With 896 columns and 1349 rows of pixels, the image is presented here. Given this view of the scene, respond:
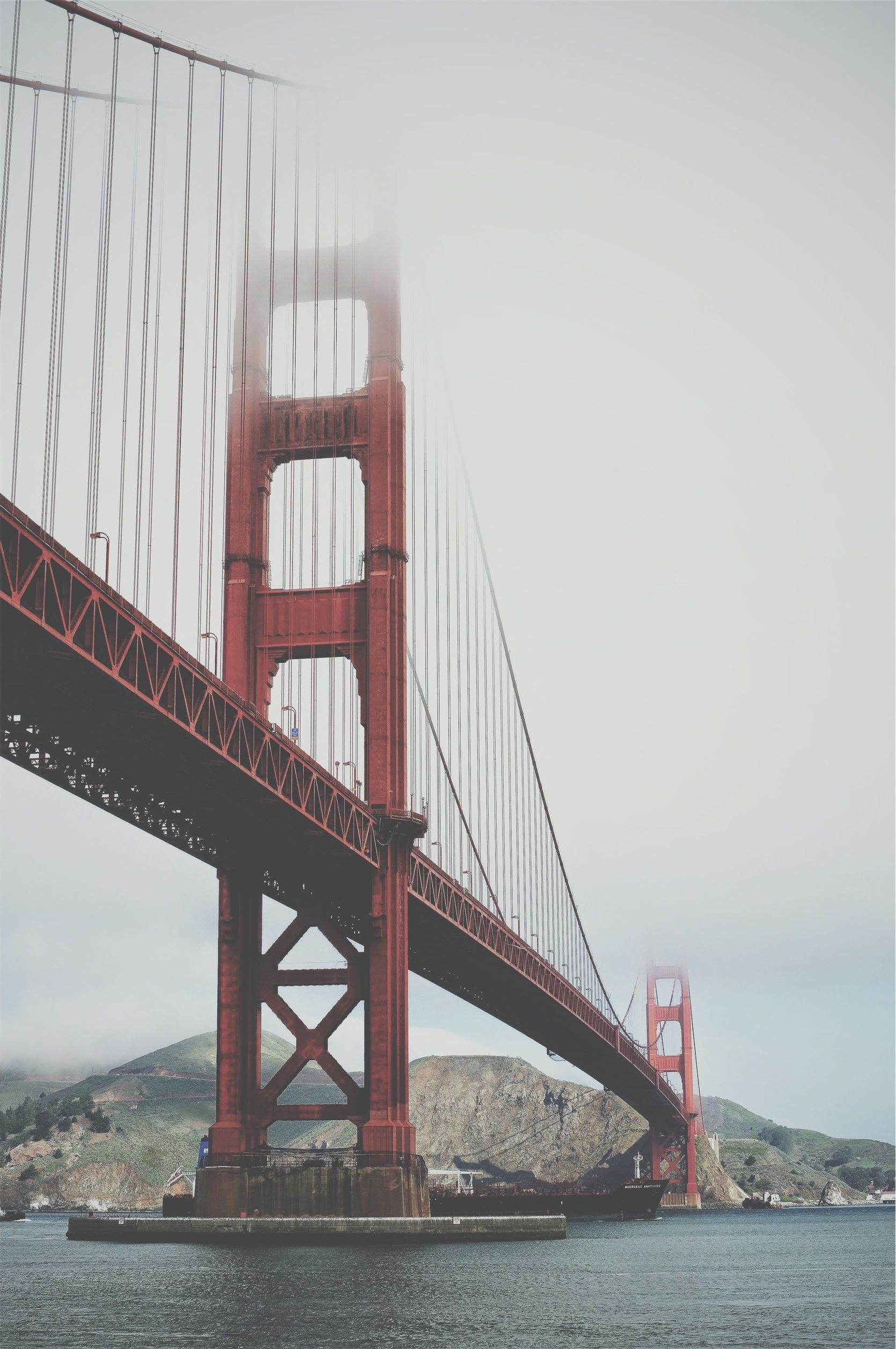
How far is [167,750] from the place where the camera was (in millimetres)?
34562

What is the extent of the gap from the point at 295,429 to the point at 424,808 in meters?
11.0

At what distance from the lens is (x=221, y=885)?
4419 cm

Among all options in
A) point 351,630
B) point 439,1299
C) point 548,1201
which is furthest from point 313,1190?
point 548,1201

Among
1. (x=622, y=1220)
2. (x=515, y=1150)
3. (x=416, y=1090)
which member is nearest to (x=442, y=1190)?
(x=622, y=1220)

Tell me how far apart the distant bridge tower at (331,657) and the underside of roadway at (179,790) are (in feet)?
1.47

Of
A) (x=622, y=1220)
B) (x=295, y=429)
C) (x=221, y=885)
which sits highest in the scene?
(x=295, y=429)

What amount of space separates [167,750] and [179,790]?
139 inches

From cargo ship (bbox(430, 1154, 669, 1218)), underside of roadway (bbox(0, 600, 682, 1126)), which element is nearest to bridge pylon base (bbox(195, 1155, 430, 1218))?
underside of roadway (bbox(0, 600, 682, 1126))

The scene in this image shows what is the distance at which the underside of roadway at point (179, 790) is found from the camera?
29422 mm

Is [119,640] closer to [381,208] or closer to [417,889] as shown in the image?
[417,889]

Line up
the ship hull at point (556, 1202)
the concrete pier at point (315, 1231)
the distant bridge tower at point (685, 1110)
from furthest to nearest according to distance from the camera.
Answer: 1. the distant bridge tower at point (685, 1110)
2. the ship hull at point (556, 1202)
3. the concrete pier at point (315, 1231)

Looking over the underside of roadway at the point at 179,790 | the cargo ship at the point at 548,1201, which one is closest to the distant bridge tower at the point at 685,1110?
the cargo ship at the point at 548,1201

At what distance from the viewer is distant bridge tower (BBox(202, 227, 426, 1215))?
43.9 m

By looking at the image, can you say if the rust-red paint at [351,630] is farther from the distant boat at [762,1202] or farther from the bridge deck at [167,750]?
the distant boat at [762,1202]
